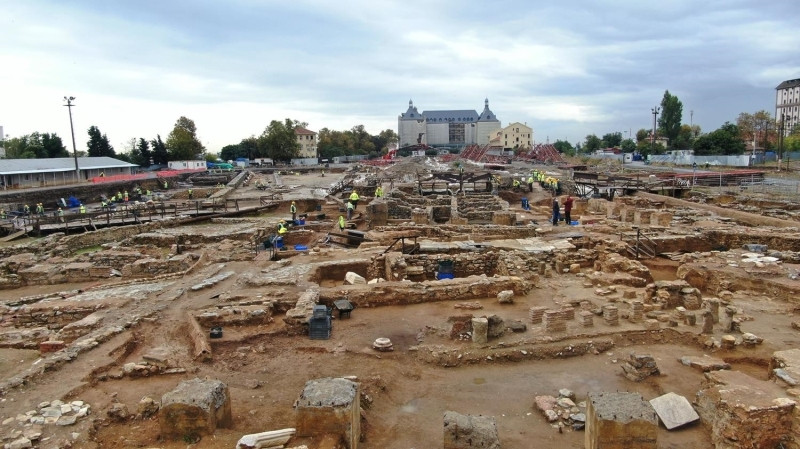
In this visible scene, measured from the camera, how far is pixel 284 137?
82.4 m

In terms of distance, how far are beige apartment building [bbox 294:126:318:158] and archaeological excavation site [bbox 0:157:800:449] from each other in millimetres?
93823

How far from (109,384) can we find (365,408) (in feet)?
12.8

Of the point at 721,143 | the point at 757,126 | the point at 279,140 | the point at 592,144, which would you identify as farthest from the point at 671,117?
the point at 279,140

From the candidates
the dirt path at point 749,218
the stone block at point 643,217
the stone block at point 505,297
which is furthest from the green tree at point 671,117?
the stone block at point 505,297

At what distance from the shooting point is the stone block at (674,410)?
6.36 meters

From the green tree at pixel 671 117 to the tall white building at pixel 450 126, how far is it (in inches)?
2784

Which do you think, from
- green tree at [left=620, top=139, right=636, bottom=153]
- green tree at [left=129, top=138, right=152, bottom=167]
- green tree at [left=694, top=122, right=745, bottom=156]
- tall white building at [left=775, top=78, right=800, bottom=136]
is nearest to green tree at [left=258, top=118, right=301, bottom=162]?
green tree at [left=129, top=138, right=152, bottom=167]

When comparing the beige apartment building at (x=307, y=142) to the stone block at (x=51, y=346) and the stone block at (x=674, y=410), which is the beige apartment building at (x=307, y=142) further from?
the stone block at (x=674, y=410)

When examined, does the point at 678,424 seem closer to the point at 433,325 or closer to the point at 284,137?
the point at 433,325

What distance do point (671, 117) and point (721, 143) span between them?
19.6 meters

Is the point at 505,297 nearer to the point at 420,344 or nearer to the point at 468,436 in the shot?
the point at 420,344

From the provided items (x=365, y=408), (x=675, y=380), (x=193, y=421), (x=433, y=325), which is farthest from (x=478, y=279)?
(x=193, y=421)

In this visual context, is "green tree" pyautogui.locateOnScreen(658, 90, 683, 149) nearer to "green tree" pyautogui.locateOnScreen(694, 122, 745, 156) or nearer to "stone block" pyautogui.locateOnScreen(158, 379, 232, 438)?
"green tree" pyautogui.locateOnScreen(694, 122, 745, 156)

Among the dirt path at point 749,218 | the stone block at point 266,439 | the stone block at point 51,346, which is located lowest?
the stone block at point 51,346
